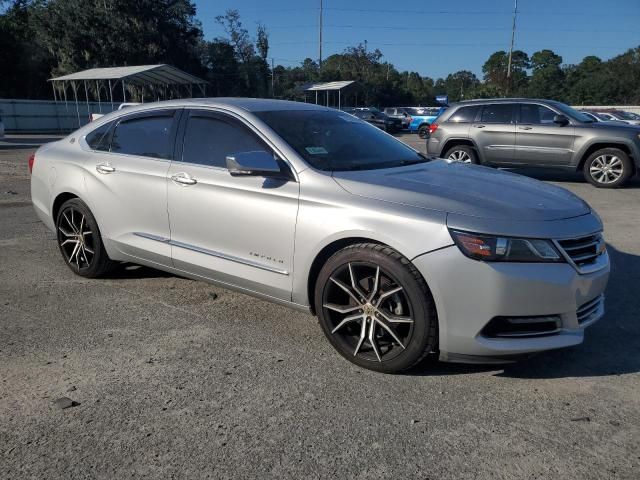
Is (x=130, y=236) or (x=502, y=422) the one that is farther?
(x=130, y=236)

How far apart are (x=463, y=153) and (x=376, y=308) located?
31.8 feet

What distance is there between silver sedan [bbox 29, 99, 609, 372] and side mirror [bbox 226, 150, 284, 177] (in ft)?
0.04

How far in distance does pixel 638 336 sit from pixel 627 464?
164 centimetres

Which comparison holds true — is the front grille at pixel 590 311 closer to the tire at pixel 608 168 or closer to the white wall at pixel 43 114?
the tire at pixel 608 168

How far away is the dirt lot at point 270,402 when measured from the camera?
2.45 m

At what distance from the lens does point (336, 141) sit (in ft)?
13.2

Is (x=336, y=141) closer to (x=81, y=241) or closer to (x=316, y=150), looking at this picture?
(x=316, y=150)

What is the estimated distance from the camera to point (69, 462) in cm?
243

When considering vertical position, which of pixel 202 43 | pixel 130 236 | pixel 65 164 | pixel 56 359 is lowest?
pixel 56 359

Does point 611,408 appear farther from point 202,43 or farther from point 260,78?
point 202,43

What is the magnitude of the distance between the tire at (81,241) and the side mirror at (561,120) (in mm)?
9542

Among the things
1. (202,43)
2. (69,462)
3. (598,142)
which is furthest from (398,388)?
(202,43)

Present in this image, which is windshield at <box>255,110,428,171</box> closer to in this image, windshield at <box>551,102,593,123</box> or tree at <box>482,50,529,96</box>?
windshield at <box>551,102,593,123</box>

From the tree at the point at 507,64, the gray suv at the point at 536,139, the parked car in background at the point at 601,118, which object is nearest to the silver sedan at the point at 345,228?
the gray suv at the point at 536,139
